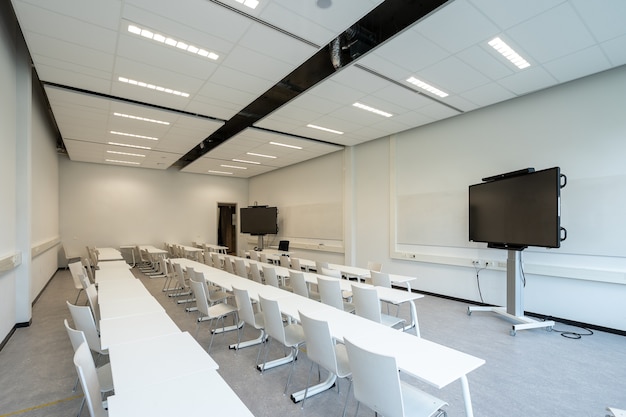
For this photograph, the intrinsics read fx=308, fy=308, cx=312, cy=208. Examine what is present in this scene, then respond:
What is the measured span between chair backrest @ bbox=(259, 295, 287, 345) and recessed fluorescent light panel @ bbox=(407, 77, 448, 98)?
380 cm

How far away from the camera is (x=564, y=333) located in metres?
4.42

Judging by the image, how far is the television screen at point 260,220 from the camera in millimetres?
11492

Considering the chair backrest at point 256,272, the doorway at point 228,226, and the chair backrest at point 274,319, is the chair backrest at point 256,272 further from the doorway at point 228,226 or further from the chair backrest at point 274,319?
the doorway at point 228,226

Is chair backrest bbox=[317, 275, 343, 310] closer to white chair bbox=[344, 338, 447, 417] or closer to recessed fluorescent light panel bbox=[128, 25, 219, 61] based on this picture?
white chair bbox=[344, 338, 447, 417]

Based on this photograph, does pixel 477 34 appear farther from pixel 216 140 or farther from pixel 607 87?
pixel 216 140

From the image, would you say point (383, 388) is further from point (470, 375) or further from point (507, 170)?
point (507, 170)

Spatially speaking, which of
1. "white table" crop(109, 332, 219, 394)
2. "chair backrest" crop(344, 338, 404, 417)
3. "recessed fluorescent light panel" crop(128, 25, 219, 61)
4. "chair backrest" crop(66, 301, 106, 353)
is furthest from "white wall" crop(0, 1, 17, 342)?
"chair backrest" crop(344, 338, 404, 417)

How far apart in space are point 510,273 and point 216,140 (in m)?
7.32

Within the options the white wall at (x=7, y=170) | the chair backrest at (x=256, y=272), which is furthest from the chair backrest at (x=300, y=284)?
the white wall at (x=7, y=170)

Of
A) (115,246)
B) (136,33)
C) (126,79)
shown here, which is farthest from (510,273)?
(115,246)

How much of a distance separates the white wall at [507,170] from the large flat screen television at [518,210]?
0.46 m

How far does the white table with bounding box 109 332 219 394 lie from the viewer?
1.69 meters

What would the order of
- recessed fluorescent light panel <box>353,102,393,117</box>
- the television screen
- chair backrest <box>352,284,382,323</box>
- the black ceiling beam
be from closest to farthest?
the black ceiling beam → chair backrest <box>352,284,382,323</box> → recessed fluorescent light panel <box>353,102,393,117</box> → the television screen

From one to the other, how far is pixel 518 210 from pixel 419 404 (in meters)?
3.84
